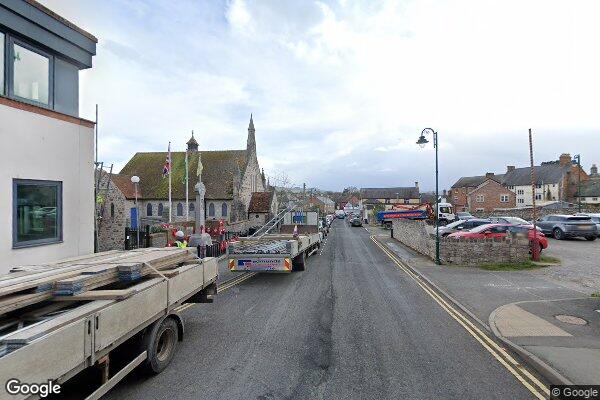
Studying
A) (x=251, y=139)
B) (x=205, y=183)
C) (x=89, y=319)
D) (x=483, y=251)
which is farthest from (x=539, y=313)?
(x=251, y=139)

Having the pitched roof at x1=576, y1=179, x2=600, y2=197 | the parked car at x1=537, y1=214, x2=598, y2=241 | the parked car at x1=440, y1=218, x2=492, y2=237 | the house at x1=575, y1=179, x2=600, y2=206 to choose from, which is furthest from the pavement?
the pitched roof at x1=576, y1=179, x2=600, y2=197

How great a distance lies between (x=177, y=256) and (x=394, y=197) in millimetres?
107385

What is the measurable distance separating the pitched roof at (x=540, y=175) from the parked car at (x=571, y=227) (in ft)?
161

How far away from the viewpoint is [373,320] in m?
8.35

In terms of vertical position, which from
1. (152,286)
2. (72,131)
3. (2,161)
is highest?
(72,131)

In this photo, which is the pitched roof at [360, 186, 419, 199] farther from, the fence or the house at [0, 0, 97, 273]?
the house at [0, 0, 97, 273]

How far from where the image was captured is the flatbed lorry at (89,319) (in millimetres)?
3176

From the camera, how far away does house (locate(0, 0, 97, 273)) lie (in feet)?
24.4

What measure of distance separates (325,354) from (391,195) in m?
108

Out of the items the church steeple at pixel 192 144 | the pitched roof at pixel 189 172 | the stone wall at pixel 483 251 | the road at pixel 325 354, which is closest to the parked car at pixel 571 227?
the stone wall at pixel 483 251

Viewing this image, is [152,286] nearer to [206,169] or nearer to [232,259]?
[232,259]

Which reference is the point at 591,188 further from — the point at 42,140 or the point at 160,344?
the point at 42,140

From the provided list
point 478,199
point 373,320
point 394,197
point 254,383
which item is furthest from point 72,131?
point 394,197

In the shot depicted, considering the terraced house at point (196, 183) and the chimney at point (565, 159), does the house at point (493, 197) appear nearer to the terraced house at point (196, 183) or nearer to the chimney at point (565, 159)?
the chimney at point (565, 159)
